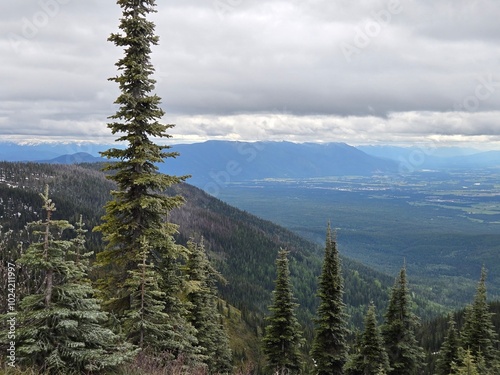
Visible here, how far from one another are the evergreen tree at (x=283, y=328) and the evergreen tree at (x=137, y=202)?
16.8 metres

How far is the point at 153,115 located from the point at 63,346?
368 inches

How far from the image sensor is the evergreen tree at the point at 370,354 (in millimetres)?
29531

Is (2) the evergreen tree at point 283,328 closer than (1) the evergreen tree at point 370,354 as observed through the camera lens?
No

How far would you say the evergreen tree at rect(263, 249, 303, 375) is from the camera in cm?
3141

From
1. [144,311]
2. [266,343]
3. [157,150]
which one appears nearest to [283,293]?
[266,343]

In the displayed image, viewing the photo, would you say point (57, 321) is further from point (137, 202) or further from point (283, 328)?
point (283, 328)

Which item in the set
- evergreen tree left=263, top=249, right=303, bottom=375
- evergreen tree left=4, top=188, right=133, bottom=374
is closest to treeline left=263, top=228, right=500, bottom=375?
evergreen tree left=263, top=249, right=303, bottom=375

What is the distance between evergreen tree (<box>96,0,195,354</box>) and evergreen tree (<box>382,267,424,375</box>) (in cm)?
2541

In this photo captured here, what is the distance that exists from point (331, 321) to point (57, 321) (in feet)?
83.0

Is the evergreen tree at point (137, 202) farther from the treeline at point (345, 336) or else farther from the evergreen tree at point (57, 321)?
the treeline at point (345, 336)

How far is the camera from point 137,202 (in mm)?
15016

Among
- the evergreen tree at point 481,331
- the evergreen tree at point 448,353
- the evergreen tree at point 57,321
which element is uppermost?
the evergreen tree at point 57,321

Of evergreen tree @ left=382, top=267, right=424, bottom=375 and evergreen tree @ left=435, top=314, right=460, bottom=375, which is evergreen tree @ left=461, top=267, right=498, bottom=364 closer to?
evergreen tree @ left=435, top=314, right=460, bottom=375

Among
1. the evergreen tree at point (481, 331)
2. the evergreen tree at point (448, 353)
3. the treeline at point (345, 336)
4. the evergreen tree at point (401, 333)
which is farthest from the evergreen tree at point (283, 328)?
the evergreen tree at point (481, 331)
